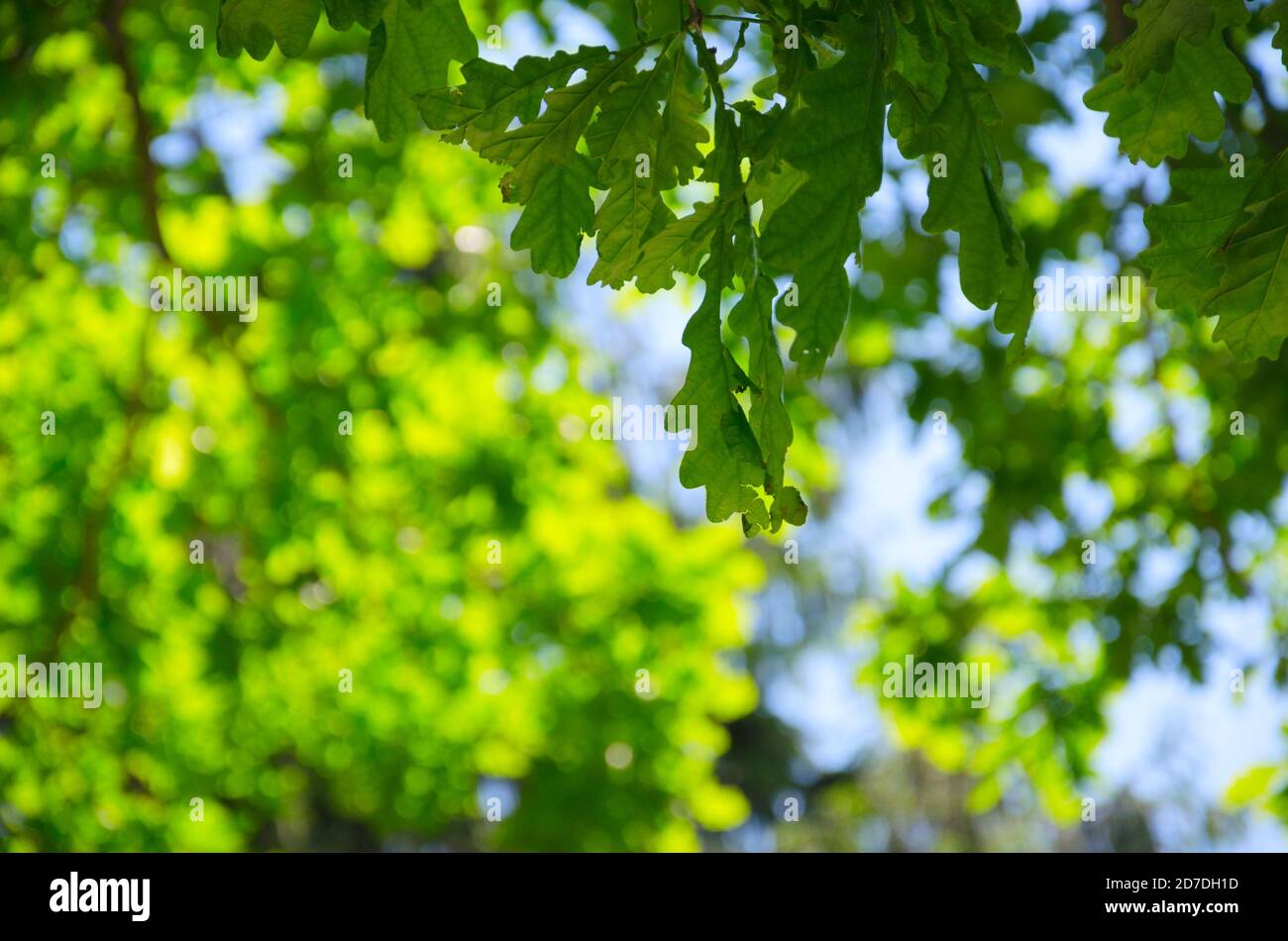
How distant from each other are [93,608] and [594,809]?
8.56 ft

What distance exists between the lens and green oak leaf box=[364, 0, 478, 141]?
161 cm

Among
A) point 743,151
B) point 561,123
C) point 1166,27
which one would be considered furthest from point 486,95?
point 1166,27

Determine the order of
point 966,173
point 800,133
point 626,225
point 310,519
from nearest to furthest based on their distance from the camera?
point 800,133
point 966,173
point 626,225
point 310,519

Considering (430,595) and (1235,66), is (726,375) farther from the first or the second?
(430,595)

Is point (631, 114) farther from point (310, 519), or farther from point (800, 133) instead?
point (310, 519)

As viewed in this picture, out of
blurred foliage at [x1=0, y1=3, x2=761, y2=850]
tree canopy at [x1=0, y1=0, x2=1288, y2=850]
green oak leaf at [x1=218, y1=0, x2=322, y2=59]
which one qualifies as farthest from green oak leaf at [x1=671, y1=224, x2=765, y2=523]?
blurred foliage at [x1=0, y1=3, x2=761, y2=850]

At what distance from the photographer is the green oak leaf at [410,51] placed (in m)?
1.61

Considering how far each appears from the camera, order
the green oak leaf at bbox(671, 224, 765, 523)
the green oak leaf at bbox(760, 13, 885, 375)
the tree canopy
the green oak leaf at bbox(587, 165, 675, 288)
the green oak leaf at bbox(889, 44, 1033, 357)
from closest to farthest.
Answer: the green oak leaf at bbox(760, 13, 885, 375)
the green oak leaf at bbox(889, 44, 1033, 357)
the green oak leaf at bbox(671, 224, 765, 523)
the green oak leaf at bbox(587, 165, 675, 288)
the tree canopy

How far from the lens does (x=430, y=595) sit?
6.67 m

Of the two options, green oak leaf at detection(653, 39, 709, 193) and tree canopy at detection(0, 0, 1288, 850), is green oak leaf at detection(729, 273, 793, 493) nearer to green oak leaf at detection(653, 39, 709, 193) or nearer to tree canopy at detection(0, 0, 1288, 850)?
green oak leaf at detection(653, 39, 709, 193)

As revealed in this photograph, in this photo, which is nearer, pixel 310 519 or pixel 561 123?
pixel 561 123

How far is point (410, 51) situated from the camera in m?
1.64

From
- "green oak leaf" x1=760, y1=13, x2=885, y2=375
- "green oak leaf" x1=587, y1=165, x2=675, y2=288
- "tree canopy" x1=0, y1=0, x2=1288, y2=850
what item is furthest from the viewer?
"tree canopy" x1=0, y1=0, x2=1288, y2=850
